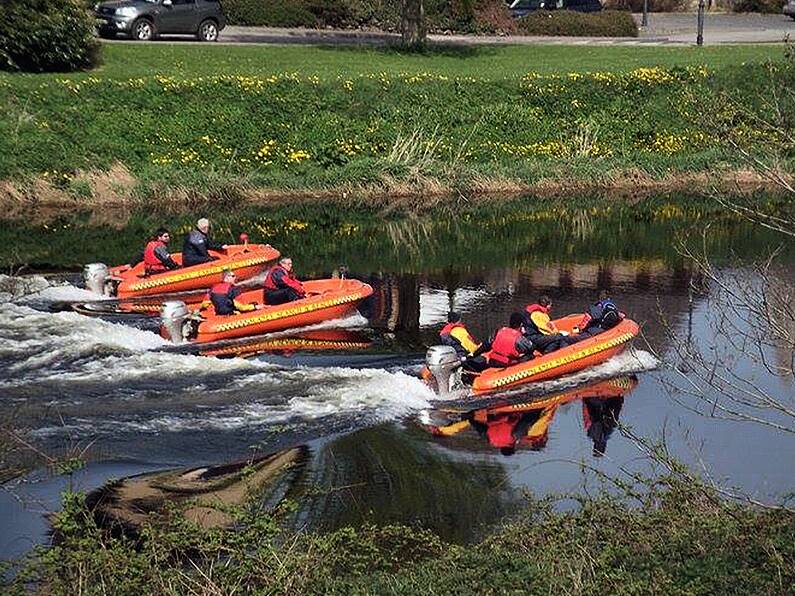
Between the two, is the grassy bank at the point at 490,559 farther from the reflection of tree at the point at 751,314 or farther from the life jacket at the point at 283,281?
the life jacket at the point at 283,281

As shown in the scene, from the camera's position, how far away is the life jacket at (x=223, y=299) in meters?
22.3

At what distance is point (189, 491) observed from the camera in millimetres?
15594

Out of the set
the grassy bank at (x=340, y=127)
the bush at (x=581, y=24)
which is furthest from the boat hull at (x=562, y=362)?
the bush at (x=581, y=24)

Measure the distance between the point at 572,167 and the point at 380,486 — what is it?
921 inches

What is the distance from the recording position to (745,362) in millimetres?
21312

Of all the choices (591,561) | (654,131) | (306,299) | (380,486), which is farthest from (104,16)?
(591,561)

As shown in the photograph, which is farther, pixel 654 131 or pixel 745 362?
pixel 654 131

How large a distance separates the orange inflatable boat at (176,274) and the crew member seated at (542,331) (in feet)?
24.8

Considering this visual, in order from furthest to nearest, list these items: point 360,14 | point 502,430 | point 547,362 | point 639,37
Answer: point 639,37 < point 360,14 < point 547,362 < point 502,430

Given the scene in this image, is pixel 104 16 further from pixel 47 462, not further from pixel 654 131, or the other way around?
pixel 47 462

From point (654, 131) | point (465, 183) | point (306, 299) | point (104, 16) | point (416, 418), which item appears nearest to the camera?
point (416, 418)

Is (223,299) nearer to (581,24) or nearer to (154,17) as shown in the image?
(154,17)

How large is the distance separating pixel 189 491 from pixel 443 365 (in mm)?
4818

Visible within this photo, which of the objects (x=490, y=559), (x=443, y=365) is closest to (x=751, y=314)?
(x=490, y=559)
